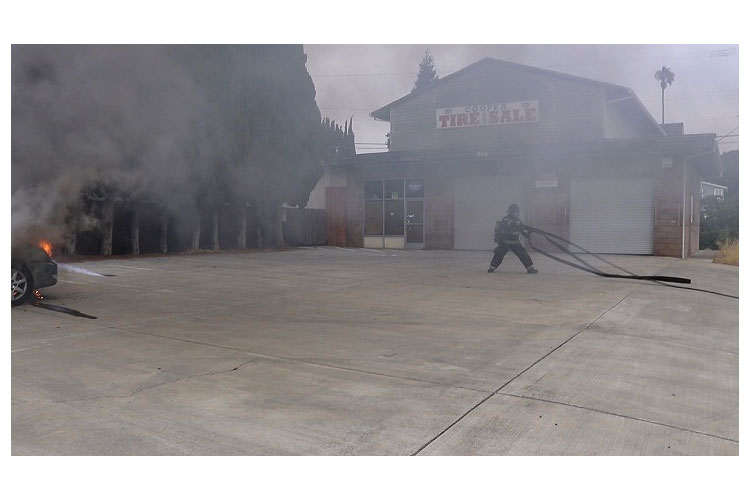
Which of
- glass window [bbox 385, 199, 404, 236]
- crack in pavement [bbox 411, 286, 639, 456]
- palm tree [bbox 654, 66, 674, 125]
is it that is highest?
palm tree [bbox 654, 66, 674, 125]

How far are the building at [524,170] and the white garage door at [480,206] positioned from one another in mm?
29

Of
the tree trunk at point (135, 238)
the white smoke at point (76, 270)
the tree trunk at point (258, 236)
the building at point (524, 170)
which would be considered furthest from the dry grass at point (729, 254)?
the tree trunk at point (135, 238)

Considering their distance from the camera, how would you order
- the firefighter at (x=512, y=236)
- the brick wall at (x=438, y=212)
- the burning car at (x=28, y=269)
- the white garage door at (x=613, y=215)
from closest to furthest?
the burning car at (x=28, y=269) < the firefighter at (x=512, y=236) < the white garage door at (x=613, y=215) < the brick wall at (x=438, y=212)

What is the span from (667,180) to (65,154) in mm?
12923

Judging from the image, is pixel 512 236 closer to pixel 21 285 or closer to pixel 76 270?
pixel 21 285

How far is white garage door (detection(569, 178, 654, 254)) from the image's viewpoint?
13.7 meters

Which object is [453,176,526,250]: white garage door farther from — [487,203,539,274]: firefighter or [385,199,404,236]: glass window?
[487,203,539,274]: firefighter

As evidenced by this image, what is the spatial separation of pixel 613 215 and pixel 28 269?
12.3m

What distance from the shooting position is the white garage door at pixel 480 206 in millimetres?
15008

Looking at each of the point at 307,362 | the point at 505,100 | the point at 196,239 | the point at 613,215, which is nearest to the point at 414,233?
the point at 505,100

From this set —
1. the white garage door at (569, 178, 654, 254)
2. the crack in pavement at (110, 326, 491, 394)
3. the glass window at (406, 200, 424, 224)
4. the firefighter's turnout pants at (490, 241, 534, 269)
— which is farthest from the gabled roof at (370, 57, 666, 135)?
the crack in pavement at (110, 326, 491, 394)

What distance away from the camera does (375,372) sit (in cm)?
365

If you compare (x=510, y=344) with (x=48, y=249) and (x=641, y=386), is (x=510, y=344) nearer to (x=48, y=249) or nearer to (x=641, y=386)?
(x=641, y=386)

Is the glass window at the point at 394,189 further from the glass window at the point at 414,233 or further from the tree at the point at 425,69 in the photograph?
the tree at the point at 425,69
